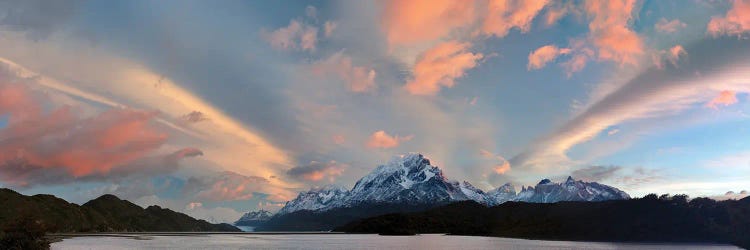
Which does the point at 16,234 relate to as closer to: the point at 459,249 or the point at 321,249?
the point at 321,249

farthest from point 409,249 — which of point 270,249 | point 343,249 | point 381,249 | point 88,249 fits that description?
point 88,249

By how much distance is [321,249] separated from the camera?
650 feet

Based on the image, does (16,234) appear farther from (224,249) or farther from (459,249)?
(459,249)

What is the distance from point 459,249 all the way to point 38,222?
13590cm

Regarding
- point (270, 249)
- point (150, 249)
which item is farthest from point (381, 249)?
point (150, 249)

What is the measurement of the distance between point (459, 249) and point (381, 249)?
2988 cm

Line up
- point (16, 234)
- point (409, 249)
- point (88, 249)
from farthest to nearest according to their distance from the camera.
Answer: point (409, 249) → point (88, 249) → point (16, 234)

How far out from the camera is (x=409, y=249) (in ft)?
648

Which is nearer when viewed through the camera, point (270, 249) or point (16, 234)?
point (16, 234)

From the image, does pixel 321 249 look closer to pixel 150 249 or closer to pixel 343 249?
pixel 343 249

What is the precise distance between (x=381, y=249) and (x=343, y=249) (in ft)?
46.8

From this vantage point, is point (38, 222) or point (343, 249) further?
point (343, 249)

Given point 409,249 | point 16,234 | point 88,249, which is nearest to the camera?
point 16,234

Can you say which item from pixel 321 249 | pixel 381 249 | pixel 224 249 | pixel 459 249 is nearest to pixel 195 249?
pixel 224 249
